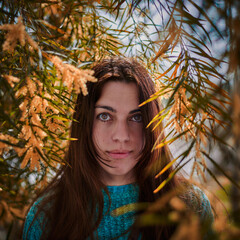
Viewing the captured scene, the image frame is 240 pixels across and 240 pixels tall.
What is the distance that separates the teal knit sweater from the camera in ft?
3.36

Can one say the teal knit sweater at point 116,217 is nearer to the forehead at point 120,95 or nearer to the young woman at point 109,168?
the young woman at point 109,168

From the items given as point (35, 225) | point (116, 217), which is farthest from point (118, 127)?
point (35, 225)

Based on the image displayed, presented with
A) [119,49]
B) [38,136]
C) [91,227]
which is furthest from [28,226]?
[119,49]

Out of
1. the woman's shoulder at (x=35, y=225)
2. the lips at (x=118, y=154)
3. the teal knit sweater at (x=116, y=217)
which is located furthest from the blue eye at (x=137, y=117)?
the woman's shoulder at (x=35, y=225)

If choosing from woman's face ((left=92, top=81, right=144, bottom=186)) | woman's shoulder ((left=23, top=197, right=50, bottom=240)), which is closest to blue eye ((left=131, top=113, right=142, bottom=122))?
woman's face ((left=92, top=81, right=144, bottom=186))

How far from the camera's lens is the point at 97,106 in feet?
3.27

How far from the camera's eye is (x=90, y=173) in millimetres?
1070

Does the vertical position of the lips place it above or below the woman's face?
below

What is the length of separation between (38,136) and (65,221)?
0.51 meters

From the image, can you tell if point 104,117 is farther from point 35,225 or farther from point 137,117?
point 35,225

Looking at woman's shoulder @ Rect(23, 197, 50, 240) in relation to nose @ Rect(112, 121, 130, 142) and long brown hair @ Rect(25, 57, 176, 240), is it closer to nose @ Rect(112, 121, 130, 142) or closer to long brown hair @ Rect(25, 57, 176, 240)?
long brown hair @ Rect(25, 57, 176, 240)

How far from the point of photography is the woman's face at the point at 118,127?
935mm

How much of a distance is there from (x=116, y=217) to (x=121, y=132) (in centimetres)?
39

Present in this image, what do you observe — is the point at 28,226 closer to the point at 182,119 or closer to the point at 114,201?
the point at 114,201
